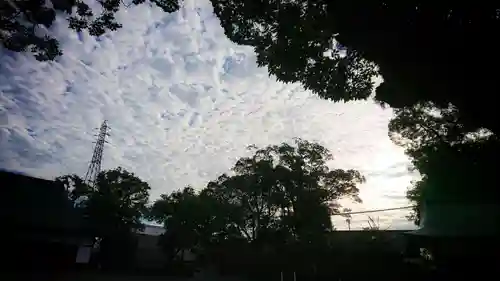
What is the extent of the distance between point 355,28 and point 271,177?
22726mm

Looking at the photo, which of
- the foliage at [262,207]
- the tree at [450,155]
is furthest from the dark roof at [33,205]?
the tree at [450,155]

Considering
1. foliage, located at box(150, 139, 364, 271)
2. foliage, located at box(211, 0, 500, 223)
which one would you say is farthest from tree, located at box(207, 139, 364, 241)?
foliage, located at box(211, 0, 500, 223)

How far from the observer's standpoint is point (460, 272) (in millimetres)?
12680

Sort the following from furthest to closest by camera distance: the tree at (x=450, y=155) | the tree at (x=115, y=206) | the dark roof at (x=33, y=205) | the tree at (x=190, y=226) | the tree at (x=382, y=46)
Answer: the tree at (x=190, y=226) → the tree at (x=115, y=206) → the dark roof at (x=33, y=205) → the tree at (x=450, y=155) → the tree at (x=382, y=46)

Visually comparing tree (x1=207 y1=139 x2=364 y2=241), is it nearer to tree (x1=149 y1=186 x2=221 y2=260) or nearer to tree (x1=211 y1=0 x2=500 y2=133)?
tree (x1=149 y1=186 x2=221 y2=260)

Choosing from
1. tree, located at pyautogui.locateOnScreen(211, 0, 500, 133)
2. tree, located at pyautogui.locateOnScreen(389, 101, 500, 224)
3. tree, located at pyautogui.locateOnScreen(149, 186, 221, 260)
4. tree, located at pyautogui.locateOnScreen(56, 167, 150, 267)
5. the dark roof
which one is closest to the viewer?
tree, located at pyautogui.locateOnScreen(211, 0, 500, 133)

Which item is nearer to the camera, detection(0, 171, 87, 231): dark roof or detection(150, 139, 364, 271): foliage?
detection(0, 171, 87, 231): dark roof

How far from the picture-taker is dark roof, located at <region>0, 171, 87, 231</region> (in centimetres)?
1684

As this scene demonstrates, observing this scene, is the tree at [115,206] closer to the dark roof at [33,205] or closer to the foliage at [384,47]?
the dark roof at [33,205]

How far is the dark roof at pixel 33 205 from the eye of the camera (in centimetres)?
1684

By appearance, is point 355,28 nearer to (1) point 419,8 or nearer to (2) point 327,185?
(1) point 419,8

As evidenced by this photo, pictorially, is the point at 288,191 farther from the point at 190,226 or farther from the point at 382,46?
the point at 382,46

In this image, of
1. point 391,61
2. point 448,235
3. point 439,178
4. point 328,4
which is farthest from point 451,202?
point 328,4

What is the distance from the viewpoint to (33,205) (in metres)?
18.3
